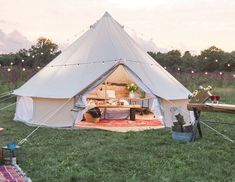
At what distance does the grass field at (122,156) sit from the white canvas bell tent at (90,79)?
587 millimetres

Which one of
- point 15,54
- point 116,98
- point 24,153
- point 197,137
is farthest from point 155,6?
point 15,54

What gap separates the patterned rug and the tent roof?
357cm

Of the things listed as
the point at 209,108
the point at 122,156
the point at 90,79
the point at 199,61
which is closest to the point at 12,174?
the point at 122,156

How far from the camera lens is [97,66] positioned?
9195 mm

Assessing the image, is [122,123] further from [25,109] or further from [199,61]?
[199,61]

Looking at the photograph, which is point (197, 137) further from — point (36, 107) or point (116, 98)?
point (116, 98)

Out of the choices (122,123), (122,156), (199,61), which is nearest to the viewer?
(122,156)

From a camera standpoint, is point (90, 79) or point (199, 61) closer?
point (90, 79)

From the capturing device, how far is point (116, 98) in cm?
1144

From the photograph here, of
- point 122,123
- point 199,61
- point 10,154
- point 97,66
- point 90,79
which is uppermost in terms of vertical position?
point 199,61

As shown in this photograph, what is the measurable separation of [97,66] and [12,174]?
4.57m

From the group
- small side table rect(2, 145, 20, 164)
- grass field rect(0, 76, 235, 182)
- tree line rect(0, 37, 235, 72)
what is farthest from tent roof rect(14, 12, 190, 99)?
tree line rect(0, 37, 235, 72)

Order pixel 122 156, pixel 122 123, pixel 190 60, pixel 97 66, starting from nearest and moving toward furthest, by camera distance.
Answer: pixel 122 156, pixel 97 66, pixel 122 123, pixel 190 60

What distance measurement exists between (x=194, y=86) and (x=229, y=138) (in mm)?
10290
